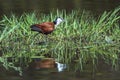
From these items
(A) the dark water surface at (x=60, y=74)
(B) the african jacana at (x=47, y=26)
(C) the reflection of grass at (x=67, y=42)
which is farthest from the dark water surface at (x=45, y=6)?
(A) the dark water surface at (x=60, y=74)

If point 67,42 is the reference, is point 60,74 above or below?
below

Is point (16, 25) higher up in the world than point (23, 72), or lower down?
higher up

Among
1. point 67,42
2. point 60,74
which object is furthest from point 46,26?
point 60,74

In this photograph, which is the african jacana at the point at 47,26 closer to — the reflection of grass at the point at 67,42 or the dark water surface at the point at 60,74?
the reflection of grass at the point at 67,42

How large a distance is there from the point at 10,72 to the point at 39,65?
73 cm

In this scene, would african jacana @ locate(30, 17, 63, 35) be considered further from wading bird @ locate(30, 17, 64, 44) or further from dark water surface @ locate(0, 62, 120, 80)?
dark water surface @ locate(0, 62, 120, 80)

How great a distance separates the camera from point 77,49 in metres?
11.0

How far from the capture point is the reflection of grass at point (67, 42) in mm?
10352

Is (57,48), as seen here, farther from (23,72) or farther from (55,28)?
(23,72)

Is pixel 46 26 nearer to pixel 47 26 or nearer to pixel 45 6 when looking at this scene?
pixel 47 26

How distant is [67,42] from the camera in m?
11.5

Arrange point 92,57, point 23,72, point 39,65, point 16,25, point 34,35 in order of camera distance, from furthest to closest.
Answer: point 34,35 < point 16,25 < point 92,57 < point 39,65 < point 23,72

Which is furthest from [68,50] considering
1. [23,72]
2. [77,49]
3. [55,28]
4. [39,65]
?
[23,72]

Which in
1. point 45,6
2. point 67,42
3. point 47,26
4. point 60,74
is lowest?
point 60,74
